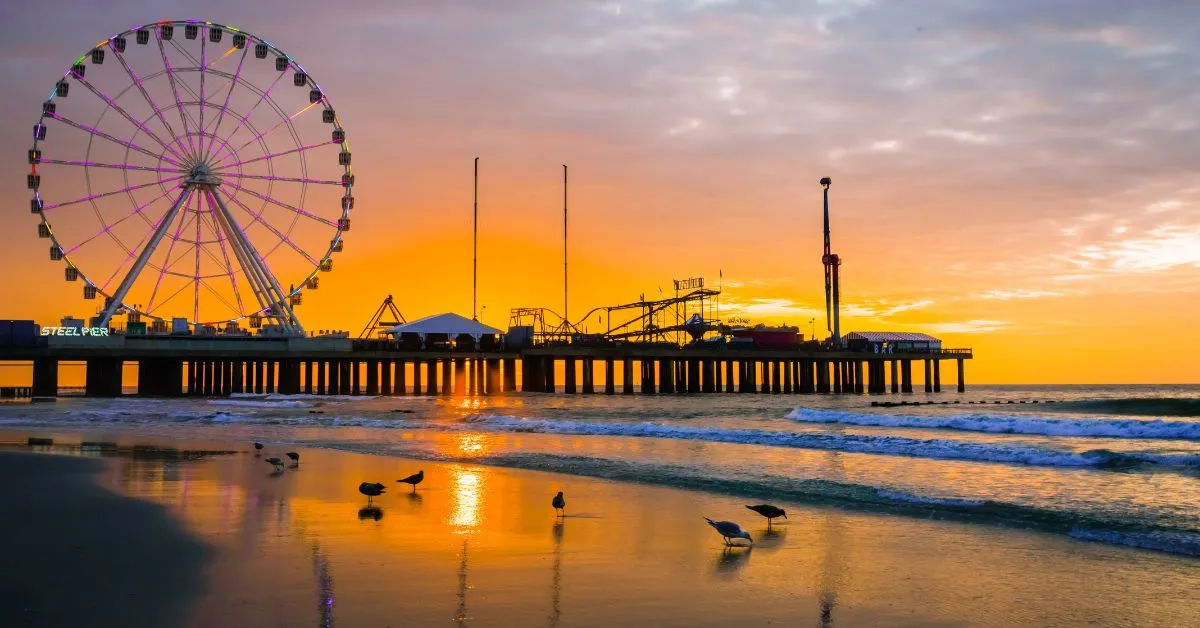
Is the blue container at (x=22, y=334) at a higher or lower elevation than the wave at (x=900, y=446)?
higher

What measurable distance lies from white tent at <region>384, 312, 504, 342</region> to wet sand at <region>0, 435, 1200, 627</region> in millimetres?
61570

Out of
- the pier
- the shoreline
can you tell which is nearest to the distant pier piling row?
the pier

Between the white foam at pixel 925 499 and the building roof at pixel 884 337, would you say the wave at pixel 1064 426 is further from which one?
the building roof at pixel 884 337

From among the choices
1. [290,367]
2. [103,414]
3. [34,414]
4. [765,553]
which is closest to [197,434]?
[103,414]

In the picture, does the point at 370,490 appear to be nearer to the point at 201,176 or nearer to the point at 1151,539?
the point at 1151,539

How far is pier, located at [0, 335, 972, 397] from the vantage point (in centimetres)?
6297

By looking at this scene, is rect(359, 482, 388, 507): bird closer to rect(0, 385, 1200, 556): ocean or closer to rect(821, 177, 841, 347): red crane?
rect(0, 385, 1200, 556): ocean

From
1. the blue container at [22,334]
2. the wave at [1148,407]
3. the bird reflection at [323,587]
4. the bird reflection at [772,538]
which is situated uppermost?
the blue container at [22,334]

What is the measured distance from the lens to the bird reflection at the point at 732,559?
27.6ft

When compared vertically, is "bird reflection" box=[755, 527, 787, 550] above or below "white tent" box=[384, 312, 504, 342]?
below

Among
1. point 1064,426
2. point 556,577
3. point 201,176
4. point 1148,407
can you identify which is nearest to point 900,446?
point 1064,426

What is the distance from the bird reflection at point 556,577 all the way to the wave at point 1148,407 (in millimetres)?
37754

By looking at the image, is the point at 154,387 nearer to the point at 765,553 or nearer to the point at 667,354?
the point at 667,354

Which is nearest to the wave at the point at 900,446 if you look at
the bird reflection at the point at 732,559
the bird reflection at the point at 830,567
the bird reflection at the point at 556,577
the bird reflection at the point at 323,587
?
the bird reflection at the point at 830,567
